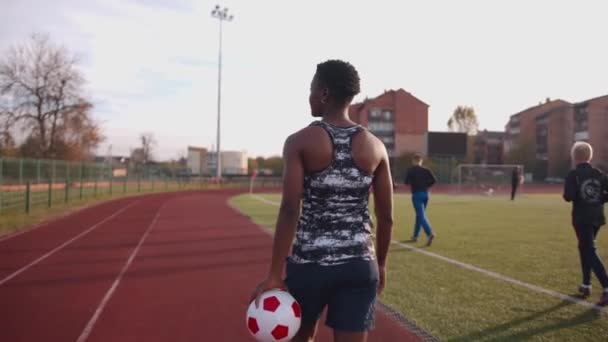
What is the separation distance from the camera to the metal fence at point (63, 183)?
16.6 m

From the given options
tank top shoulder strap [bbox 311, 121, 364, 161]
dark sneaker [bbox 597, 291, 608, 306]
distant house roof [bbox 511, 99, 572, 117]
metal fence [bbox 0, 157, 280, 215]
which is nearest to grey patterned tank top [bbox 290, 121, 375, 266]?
tank top shoulder strap [bbox 311, 121, 364, 161]

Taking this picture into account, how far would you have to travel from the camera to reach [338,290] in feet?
8.07

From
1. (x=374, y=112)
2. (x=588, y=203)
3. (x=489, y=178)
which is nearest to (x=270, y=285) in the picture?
(x=588, y=203)

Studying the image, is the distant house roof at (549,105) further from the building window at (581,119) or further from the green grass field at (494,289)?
the green grass field at (494,289)

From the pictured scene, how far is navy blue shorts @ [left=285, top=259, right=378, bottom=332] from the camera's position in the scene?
241 centimetres

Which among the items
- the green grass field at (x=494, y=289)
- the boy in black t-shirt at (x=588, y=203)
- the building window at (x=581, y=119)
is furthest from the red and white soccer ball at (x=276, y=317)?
the building window at (x=581, y=119)

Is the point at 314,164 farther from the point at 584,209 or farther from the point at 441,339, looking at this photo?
the point at 584,209

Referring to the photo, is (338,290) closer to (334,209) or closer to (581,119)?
(334,209)

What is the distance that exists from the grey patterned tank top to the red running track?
274cm

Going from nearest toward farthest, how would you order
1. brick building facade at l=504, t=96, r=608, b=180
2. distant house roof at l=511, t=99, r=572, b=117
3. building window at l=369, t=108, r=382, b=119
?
brick building facade at l=504, t=96, r=608, b=180
building window at l=369, t=108, r=382, b=119
distant house roof at l=511, t=99, r=572, b=117

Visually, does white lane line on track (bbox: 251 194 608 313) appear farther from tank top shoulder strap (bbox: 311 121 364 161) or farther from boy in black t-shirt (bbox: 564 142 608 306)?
Answer: tank top shoulder strap (bbox: 311 121 364 161)

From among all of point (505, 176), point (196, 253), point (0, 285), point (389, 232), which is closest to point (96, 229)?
point (196, 253)

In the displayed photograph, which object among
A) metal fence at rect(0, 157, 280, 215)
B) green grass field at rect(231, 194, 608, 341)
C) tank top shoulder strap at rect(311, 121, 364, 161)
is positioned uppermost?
tank top shoulder strap at rect(311, 121, 364, 161)

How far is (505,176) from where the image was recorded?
40.1m
